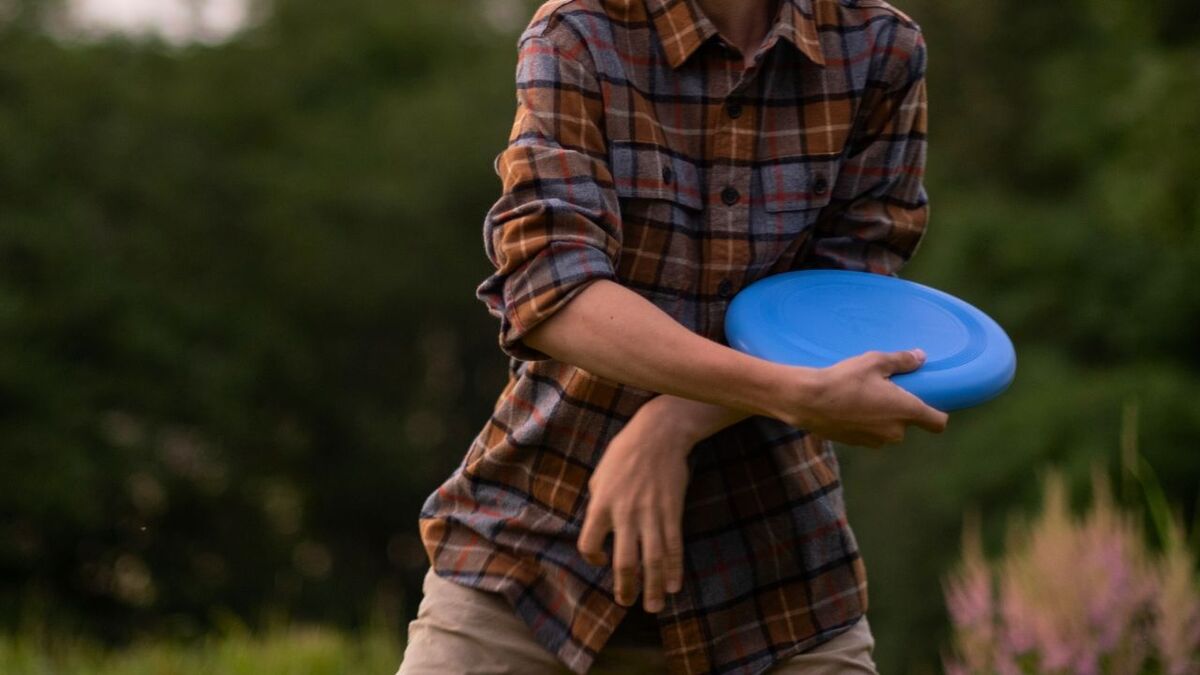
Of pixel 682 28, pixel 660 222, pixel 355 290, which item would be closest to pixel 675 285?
pixel 660 222

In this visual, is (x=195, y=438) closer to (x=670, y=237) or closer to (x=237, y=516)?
(x=237, y=516)

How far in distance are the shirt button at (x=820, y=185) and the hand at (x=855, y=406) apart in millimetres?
383

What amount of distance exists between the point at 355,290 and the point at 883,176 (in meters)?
29.1

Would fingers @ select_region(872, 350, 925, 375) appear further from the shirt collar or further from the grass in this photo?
the grass

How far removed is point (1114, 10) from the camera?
52.0 feet

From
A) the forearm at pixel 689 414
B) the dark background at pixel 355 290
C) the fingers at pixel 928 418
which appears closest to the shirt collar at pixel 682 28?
the forearm at pixel 689 414

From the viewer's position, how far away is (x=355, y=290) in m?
31.3

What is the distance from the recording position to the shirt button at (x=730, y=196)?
2.38 meters

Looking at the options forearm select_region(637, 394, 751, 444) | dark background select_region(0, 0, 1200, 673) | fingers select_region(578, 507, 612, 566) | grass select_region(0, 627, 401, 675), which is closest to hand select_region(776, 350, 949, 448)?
forearm select_region(637, 394, 751, 444)

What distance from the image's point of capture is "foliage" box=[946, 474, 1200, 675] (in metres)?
4.20

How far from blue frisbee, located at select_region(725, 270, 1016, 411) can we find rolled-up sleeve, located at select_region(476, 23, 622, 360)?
0.65 feet

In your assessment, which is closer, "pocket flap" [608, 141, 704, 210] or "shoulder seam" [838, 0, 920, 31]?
"pocket flap" [608, 141, 704, 210]

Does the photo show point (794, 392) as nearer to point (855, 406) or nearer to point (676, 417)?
point (855, 406)

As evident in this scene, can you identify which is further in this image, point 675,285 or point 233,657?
point 233,657
